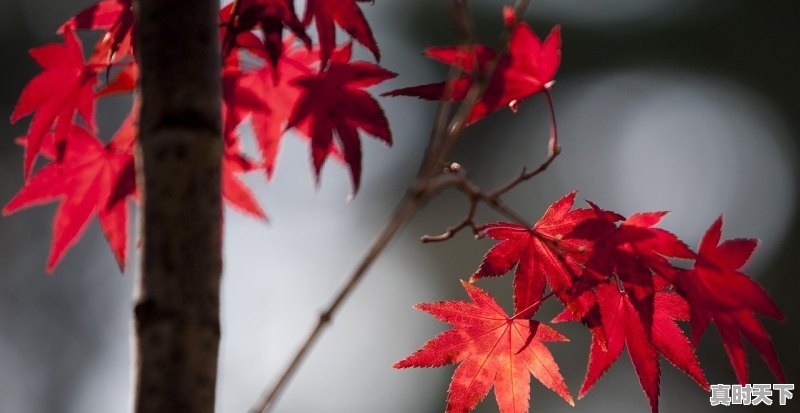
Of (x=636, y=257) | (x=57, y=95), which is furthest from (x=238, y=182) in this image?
(x=636, y=257)

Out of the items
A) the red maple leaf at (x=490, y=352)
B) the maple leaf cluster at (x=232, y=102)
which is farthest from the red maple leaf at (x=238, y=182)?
the red maple leaf at (x=490, y=352)

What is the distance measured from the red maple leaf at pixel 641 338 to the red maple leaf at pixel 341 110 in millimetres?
263

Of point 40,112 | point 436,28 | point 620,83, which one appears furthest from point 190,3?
point 620,83

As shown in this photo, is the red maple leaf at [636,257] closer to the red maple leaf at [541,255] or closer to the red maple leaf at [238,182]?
the red maple leaf at [541,255]

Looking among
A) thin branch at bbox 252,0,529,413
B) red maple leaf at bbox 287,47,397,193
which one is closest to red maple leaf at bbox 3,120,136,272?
red maple leaf at bbox 287,47,397,193

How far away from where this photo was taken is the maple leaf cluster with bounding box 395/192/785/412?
2.81 ft

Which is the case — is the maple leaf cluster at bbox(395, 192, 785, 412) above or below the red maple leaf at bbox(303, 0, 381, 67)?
below

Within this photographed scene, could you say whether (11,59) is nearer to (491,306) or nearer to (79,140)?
(79,140)

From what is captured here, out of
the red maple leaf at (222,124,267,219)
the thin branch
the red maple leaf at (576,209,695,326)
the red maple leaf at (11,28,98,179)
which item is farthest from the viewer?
the red maple leaf at (222,124,267,219)

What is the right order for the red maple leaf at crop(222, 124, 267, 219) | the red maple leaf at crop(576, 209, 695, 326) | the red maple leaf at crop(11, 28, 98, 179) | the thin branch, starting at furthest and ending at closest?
the red maple leaf at crop(222, 124, 267, 219)
the red maple leaf at crop(11, 28, 98, 179)
the red maple leaf at crop(576, 209, 695, 326)
the thin branch

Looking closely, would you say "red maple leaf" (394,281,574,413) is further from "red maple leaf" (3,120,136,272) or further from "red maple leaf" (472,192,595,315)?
"red maple leaf" (3,120,136,272)

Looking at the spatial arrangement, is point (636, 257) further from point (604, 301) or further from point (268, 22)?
point (268, 22)

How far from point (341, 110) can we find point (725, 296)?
41 centimetres

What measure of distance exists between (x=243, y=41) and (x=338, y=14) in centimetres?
12
